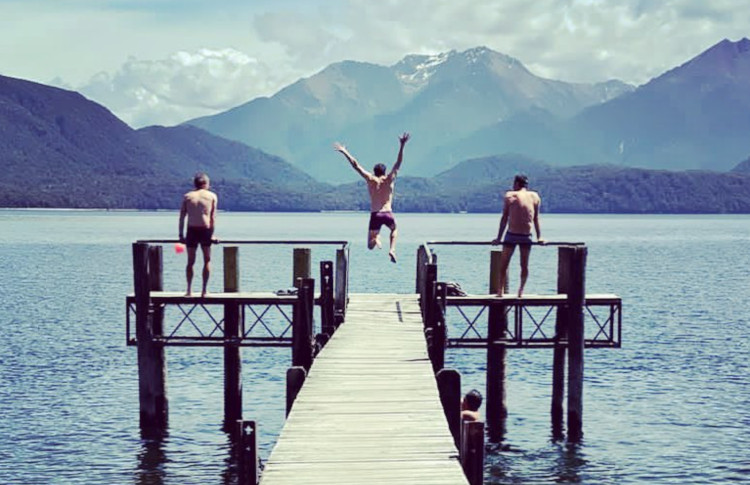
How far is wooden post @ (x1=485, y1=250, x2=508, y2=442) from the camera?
24.4 meters

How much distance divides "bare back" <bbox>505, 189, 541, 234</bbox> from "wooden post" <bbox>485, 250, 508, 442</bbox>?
287cm

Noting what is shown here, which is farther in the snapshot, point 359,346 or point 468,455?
point 359,346

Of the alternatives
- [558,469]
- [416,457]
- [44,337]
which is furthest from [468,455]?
[44,337]

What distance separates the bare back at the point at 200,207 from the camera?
21.2 m

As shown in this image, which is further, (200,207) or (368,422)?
(200,207)

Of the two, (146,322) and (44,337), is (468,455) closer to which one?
(146,322)

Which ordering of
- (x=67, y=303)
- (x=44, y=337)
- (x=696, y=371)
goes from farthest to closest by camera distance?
(x=67, y=303), (x=44, y=337), (x=696, y=371)

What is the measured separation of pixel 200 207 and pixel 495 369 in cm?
864

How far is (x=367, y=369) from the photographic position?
17.5 metres

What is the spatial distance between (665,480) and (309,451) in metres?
12.4

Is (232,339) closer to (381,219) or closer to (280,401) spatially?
(381,219)

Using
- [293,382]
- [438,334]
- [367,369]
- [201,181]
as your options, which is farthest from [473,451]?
[201,181]

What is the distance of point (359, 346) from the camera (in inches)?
763

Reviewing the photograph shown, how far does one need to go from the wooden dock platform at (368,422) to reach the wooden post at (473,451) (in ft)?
0.75
